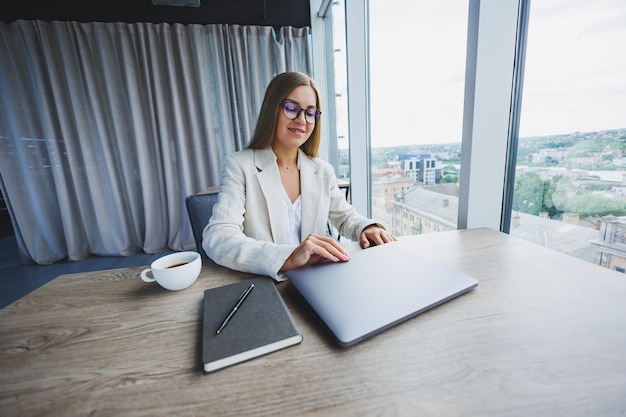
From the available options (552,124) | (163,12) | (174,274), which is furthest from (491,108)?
(163,12)

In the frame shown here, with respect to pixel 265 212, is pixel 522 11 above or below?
above

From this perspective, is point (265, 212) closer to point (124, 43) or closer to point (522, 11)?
point (522, 11)

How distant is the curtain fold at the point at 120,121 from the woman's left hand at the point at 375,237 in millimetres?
2503

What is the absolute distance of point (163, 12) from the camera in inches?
107

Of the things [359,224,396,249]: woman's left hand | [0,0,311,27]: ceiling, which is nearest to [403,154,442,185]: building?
[359,224,396,249]: woman's left hand

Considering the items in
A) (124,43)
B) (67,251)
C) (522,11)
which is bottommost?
(67,251)

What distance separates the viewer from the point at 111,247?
2.96 metres

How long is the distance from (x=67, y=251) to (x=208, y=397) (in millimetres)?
3730

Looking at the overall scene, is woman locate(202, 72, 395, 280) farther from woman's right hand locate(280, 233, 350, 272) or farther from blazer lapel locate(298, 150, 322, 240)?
woman's right hand locate(280, 233, 350, 272)

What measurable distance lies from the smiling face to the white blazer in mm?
87

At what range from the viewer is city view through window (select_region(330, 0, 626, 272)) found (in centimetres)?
64

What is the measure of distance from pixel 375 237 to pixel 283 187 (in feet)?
1.51

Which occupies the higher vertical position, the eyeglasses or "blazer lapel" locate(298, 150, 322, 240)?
the eyeglasses

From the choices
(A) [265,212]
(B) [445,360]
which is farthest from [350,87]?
(B) [445,360]
